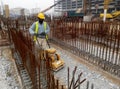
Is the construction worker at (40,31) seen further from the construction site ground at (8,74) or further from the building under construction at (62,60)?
the construction site ground at (8,74)

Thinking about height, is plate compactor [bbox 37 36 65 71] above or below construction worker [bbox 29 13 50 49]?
below

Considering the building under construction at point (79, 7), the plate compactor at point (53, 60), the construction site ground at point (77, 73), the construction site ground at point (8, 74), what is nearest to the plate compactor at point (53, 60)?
the plate compactor at point (53, 60)

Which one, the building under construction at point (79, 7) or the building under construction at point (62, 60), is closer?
the building under construction at point (62, 60)

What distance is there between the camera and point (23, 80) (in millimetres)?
3471

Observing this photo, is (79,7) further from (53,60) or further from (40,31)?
(53,60)

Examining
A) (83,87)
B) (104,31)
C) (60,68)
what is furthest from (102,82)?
(104,31)

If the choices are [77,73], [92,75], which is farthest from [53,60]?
[92,75]

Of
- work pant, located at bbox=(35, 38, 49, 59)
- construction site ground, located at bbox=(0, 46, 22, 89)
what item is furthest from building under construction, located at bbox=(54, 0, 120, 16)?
construction site ground, located at bbox=(0, 46, 22, 89)

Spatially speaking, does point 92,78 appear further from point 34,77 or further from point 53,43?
point 53,43

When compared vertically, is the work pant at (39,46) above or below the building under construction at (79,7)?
below

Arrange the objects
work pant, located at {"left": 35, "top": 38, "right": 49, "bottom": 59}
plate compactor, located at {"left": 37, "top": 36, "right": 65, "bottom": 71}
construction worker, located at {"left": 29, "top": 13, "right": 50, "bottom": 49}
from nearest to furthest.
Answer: work pant, located at {"left": 35, "top": 38, "right": 49, "bottom": 59} → plate compactor, located at {"left": 37, "top": 36, "right": 65, "bottom": 71} → construction worker, located at {"left": 29, "top": 13, "right": 50, "bottom": 49}

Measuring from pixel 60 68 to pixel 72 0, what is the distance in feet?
122

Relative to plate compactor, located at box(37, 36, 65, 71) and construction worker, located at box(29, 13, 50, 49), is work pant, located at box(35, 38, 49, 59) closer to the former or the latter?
construction worker, located at box(29, 13, 50, 49)

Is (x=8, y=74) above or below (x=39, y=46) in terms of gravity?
below
